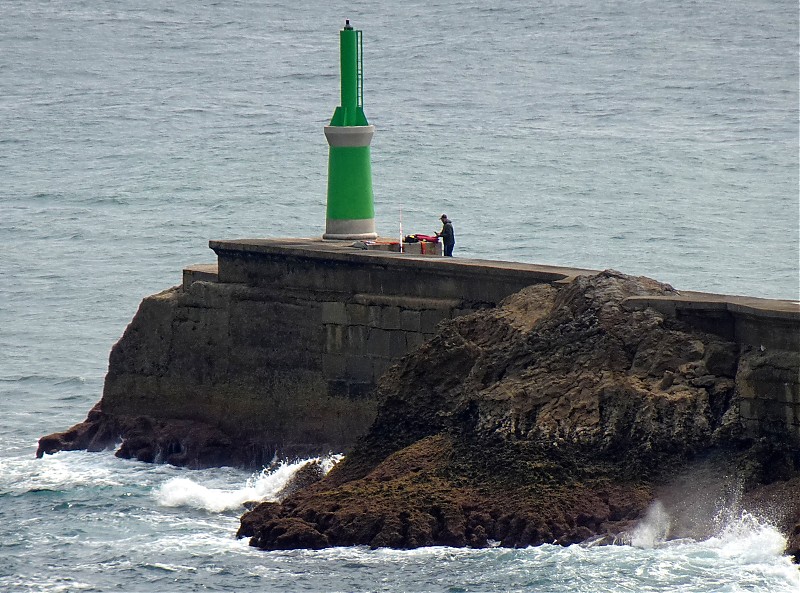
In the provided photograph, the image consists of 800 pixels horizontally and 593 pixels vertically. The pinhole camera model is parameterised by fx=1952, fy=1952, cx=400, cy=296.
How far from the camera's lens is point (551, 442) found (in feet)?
54.2

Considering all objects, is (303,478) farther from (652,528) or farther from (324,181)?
(324,181)

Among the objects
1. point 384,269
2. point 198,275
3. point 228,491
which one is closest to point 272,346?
point 198,275

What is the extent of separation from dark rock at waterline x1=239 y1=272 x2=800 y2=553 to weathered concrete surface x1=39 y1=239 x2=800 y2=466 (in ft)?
3.01

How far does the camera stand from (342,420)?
1967 cm

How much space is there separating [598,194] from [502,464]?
22.1m

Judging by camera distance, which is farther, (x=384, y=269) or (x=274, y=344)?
(x=274, y=344)

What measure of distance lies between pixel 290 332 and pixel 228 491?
2.03m

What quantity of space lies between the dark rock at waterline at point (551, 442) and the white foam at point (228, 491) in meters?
1.13

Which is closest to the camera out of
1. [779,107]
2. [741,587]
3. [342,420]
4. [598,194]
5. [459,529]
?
[741,587]

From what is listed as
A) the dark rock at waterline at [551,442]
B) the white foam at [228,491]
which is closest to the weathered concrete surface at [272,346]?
the white foam at [228,491]

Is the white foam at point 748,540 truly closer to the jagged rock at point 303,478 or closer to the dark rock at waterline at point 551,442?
the dark rock at waterline at point 551,442

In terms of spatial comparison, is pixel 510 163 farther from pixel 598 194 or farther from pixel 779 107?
pixel 779 107

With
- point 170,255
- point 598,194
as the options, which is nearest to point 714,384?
point 170,255

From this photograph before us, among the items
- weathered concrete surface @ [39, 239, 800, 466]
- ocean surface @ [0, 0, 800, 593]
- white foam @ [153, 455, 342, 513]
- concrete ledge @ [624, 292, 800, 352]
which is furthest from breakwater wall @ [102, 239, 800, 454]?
ocean surface @ [0, 0, 800, 593]
